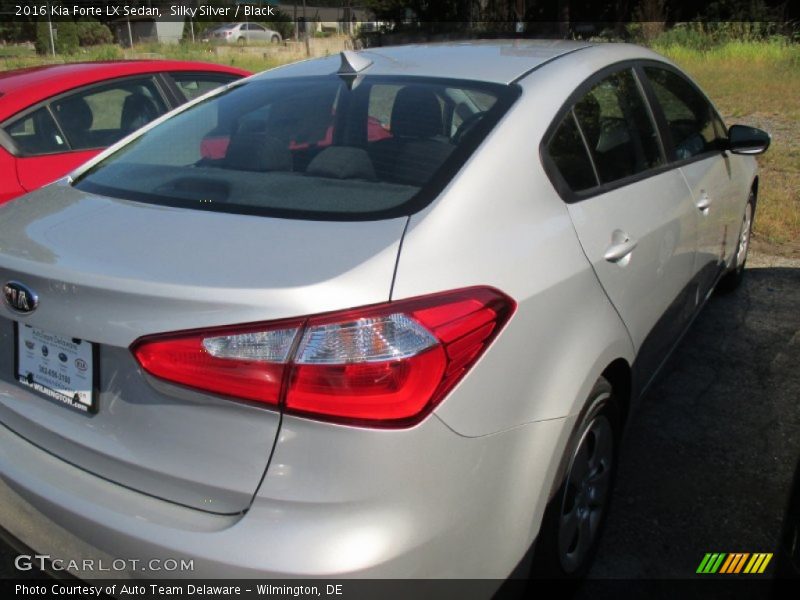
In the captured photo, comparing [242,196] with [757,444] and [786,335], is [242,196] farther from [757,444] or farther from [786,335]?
[786,335]

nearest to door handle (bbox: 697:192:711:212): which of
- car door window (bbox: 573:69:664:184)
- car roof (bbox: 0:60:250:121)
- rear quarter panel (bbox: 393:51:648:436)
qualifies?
car door window (bbox: 573:69:664:184)

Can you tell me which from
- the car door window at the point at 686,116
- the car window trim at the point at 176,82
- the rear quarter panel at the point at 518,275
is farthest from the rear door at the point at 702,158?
the car window trim at the point at 176,82

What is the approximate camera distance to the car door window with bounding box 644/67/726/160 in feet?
10.1

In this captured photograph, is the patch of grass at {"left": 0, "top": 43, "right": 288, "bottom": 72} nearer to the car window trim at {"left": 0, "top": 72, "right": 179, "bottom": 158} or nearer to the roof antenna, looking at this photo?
the car window trim at {"left": 0, "top": 72, "right": 179, "bottom": 158}

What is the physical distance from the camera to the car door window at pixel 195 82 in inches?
211

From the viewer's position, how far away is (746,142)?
3.43 meters

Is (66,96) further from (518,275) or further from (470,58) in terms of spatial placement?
(518,275)

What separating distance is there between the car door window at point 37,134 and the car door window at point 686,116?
3525 mm

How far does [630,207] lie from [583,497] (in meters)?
0.94

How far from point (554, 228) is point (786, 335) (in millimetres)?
2839

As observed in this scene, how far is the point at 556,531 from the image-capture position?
194cm

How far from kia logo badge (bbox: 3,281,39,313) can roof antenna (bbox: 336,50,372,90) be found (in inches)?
50.9

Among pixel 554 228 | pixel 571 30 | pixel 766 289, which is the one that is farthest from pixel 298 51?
pixel 554 228

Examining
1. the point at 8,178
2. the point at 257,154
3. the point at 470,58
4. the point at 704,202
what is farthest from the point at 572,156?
the point at 8,178
